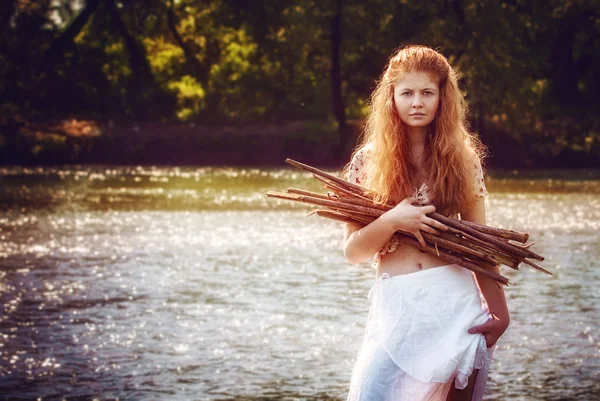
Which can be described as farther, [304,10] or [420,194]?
[304,10]

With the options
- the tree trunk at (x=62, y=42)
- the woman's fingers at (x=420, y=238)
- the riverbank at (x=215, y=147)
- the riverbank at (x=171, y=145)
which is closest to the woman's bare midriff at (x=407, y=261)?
the woman's fingers at (x=420, y=238)

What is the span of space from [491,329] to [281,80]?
4693 cm

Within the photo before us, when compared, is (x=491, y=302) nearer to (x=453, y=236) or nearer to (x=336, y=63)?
(x=453, y=236)

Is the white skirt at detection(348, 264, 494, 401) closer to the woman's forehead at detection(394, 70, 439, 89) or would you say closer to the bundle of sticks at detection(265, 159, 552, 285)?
the bundle of sticks at detection(265, 159, 552, 285)

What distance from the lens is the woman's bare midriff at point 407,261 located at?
4.05 m

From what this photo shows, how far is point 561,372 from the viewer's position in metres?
8.61

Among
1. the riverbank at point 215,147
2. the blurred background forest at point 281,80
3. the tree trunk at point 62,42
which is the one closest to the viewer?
the riverbank at point 215,147

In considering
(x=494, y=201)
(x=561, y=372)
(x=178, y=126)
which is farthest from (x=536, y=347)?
(x=178, y=126)

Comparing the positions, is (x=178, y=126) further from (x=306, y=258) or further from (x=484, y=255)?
(x=484, y=255)

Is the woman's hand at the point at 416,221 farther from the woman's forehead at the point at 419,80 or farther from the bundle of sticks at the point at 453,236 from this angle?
the woman's forehead at the point at 419,80

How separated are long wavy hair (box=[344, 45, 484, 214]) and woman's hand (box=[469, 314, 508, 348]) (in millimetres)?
406

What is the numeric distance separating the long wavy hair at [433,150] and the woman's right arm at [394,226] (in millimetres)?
108

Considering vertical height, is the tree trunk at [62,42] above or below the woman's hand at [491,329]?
above

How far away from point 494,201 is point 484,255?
21.7 m
